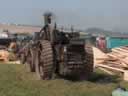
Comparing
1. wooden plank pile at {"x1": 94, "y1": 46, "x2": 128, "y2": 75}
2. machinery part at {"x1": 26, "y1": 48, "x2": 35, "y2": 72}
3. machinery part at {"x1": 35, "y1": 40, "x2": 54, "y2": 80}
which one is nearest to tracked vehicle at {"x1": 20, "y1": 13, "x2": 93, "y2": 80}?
machinery part at {"x1": 35, "y1": 40, "x2": 54, "y2": 80}

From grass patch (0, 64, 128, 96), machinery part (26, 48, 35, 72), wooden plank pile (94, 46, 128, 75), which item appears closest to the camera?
grass patch (0, 64, 128, 96)

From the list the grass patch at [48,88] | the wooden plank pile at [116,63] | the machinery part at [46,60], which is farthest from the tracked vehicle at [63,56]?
the wooden plank pile at [116,63]

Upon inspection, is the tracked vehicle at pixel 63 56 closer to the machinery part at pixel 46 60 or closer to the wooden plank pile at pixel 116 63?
the machinery part at pixel 46 60

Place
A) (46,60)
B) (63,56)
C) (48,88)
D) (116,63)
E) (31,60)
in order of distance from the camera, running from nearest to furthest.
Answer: (48,88)
(46,60)
(63,56)
(31,60)
(116,63)

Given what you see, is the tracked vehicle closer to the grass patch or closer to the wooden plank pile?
the grass patch

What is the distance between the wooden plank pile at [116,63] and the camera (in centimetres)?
1899

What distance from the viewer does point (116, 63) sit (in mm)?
19766

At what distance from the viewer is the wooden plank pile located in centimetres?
1899

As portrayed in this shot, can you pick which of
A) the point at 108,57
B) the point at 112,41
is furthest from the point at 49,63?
the point at 112,41

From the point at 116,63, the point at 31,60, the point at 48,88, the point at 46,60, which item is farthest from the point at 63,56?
the point at 116,63

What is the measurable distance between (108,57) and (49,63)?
21.9ft

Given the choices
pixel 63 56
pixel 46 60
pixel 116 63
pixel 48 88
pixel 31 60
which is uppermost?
pixel 63 56

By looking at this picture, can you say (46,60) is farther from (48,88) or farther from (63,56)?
(48,88)

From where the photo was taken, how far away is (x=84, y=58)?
15.8 metres
